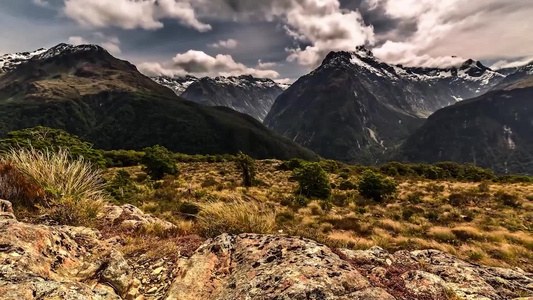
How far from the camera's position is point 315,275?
133 inches

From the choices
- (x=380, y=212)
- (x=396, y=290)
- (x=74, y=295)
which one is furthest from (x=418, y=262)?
(x=380, y=212)

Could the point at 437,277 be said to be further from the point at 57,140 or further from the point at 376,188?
the point at 57,140

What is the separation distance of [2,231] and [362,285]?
15.6 ft

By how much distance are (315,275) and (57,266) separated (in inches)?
137

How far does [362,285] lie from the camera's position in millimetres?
3336

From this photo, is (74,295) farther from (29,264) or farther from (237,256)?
(237,256)

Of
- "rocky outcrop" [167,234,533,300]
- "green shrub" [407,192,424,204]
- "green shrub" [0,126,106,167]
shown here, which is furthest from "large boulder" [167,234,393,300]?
"green shrub" [407,192,424,204]

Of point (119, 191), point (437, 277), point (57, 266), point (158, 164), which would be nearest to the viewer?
point (57, 266)

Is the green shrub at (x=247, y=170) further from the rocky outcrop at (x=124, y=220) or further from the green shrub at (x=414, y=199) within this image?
the rocky outcrop at (x=124, y=220)

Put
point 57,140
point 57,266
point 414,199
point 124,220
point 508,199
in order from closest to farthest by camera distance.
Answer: point 57,266
point 124,220
point 57,140
point 508,199
point 414,199

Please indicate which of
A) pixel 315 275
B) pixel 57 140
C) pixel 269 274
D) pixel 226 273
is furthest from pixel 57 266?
pixel 57 140

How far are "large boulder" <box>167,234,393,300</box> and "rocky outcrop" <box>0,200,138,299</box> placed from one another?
80 cm

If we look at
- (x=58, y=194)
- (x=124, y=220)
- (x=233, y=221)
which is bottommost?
(x=124, y=220)

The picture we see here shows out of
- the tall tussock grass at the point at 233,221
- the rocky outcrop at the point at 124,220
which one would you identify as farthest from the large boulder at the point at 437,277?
the rocky outcrop at the point at 124,220
